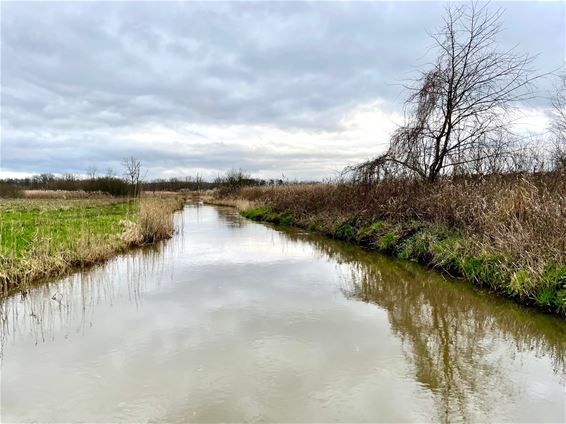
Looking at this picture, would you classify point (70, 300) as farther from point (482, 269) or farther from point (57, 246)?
point (482, 269)

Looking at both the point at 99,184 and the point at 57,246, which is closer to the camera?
the point at 57,246

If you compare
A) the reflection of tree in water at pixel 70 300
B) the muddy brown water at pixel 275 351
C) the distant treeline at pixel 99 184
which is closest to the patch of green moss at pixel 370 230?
the muddy brown water at pixel 275 351

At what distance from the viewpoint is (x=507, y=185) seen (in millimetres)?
8227

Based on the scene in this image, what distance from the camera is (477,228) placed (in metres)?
7.91

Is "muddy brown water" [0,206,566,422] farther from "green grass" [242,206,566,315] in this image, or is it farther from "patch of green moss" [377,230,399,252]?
"patch of green moss" [377,230,399,252]

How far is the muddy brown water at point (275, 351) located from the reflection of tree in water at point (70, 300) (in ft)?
0.10

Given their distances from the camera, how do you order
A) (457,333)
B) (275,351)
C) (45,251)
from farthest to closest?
(45,251)
(457,333)
(275,351)

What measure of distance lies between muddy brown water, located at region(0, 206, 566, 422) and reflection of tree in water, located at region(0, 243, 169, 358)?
1.2 inches

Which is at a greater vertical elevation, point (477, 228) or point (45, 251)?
point (477, 228)

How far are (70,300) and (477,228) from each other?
23.5ft

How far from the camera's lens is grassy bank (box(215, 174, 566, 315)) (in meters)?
5.81

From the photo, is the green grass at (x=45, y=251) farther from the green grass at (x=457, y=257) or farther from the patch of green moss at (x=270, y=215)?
the patch of green moss at (x=270, y=215)

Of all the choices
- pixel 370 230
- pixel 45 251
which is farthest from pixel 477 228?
pixel 45 251

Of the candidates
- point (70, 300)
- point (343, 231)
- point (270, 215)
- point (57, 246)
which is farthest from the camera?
point (270, 215)
